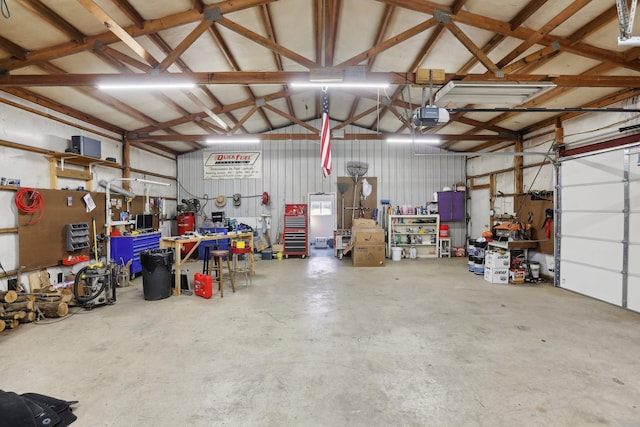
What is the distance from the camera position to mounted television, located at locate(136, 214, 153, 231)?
7.04 meters

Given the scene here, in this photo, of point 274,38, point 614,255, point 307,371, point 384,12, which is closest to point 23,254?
point 307,371

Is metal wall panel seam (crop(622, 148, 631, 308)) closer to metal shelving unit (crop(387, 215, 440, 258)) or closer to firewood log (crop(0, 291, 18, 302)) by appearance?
metal shelving unit (crop(387, 215, 440, 258))

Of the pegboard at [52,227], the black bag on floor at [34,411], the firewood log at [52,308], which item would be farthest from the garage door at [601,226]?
the pegboard at [52,227]

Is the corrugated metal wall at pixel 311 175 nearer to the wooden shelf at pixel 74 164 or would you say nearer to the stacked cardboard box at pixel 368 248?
the stacked cardboard box at pixel 368 248

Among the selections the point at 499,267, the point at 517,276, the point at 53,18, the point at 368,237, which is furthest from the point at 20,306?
the point at 517,276

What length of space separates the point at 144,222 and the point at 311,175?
4981mm

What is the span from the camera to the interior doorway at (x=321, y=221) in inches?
383

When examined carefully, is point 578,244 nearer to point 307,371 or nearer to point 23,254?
point 307,371

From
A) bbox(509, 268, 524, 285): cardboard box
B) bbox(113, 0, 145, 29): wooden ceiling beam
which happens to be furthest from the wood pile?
bbox(509, 268, 524, 285): cardboard box

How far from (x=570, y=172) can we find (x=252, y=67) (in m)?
6.42

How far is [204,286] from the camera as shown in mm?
4789

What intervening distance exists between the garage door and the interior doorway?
597cm

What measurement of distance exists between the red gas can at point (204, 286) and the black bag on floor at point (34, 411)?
2.61 meters

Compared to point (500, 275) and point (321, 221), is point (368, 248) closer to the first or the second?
point (500, 275)
